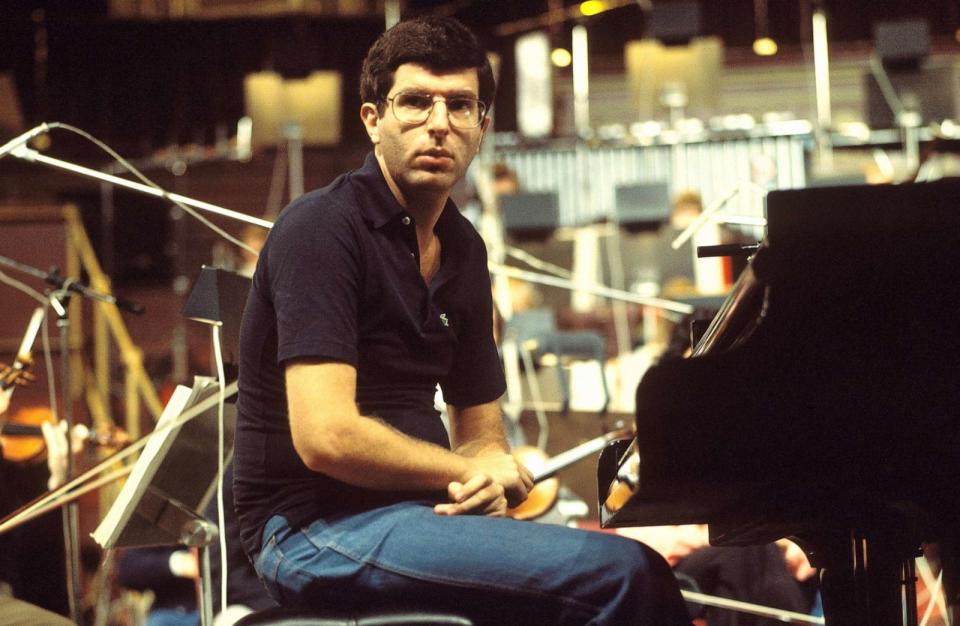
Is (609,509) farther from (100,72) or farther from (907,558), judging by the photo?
(100,72)

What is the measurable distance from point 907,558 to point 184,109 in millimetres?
9055

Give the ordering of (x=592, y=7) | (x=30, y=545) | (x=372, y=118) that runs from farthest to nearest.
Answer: (x=592, y=7)
(x=30, y=545)
(x=372, y=118)

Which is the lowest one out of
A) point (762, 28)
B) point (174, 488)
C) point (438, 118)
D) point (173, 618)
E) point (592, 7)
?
point (173, 618)

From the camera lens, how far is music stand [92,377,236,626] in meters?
2.33

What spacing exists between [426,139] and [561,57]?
382 inches

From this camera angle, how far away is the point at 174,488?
99.1 inches

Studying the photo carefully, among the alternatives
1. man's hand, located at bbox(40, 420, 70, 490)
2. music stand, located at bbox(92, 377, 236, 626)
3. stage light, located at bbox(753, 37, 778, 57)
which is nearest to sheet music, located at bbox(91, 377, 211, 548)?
music stand, located at bbox(92, 377, 236, 626)

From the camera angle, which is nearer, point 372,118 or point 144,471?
point 372,118

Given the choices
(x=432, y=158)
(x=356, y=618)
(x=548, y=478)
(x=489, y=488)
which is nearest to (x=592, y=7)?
(x=548, y=478)

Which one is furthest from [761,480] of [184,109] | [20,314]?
[184,109]

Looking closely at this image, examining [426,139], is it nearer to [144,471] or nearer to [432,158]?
[432,158]

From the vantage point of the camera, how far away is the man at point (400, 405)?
1.74m

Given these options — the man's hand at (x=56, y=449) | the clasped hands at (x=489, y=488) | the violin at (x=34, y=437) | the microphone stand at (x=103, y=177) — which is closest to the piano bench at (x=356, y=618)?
the clasped hands at (x=489, y=488)

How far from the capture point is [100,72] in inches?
391
